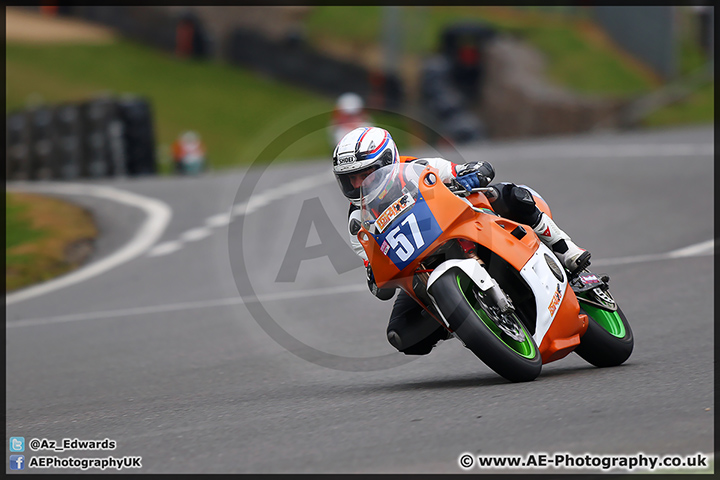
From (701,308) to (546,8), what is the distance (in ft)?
102

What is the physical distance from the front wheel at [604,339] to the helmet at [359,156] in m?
1.53

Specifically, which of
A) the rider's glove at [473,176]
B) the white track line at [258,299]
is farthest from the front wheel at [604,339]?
the white track line at [258,299]

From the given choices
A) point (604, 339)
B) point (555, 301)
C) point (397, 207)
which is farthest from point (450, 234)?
point (604, 339)

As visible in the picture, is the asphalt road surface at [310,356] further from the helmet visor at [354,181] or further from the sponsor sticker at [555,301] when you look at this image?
the helmet visor at [354,181]

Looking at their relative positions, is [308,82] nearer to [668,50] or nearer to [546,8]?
[546,8]

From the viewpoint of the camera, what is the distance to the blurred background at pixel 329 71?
1054 inches

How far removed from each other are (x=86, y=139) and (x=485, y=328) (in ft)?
51.1

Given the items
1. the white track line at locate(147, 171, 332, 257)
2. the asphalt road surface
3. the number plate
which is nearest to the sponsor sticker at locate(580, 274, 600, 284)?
the asphalt road surface

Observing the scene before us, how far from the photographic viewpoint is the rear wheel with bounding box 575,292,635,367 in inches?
240

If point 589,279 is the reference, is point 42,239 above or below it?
above

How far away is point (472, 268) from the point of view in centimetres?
553

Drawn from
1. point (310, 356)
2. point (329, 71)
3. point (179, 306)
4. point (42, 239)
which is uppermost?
point (329, 71)

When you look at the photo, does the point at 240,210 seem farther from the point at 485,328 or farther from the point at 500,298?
the point at 485,328
